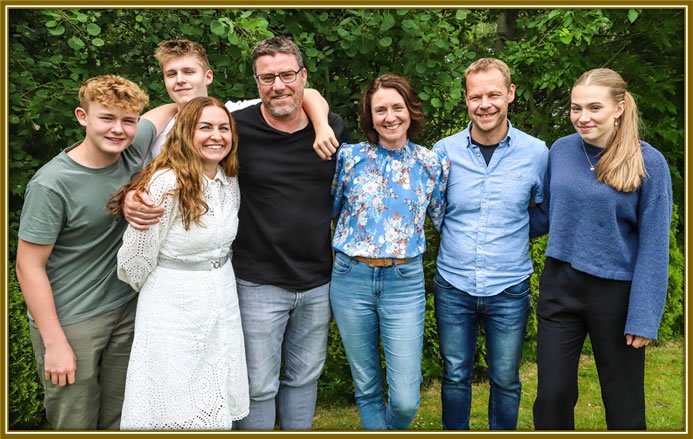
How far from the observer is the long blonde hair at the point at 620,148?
2.89 metres

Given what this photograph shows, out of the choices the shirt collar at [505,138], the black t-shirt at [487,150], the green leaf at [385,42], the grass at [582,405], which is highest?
the green leaf at [385,42]

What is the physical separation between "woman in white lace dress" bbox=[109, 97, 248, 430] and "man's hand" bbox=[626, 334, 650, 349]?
1875 mm

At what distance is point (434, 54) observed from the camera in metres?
4.06

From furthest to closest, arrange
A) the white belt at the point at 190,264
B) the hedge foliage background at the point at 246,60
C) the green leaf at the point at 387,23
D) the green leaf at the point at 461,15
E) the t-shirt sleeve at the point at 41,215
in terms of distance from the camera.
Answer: the green leaf at the point at 461,15 → the hedge foliage background at the point at 246,60 → the green leaf at the point at 387,23 → the white belt at the point at 190,264 → the t-shirt sleeve at the point at 41,215

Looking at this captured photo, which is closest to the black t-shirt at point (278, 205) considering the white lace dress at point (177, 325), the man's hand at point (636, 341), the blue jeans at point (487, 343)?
the white lace dress at point (177, 325)

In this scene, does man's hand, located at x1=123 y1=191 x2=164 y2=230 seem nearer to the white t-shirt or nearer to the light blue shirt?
the white t-shirt

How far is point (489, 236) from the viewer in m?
3.30

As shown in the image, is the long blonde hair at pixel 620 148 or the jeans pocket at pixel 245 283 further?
the jeans pocket at pixel 245 283

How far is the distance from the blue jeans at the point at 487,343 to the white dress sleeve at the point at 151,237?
4.91ft

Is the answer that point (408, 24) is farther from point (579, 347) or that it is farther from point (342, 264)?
point (579, 347)

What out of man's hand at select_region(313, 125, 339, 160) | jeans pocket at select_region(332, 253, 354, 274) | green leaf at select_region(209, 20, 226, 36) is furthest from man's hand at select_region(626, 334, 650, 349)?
green leaf at select_region(209, 20, 226, 36)

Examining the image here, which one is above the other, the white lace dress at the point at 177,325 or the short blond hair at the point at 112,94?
the short blond hair at the point at 112,94

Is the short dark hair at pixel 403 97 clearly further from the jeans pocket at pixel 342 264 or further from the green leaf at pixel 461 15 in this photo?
the green leaf at pixel 461 15

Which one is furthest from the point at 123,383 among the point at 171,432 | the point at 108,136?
the point at 108,136
